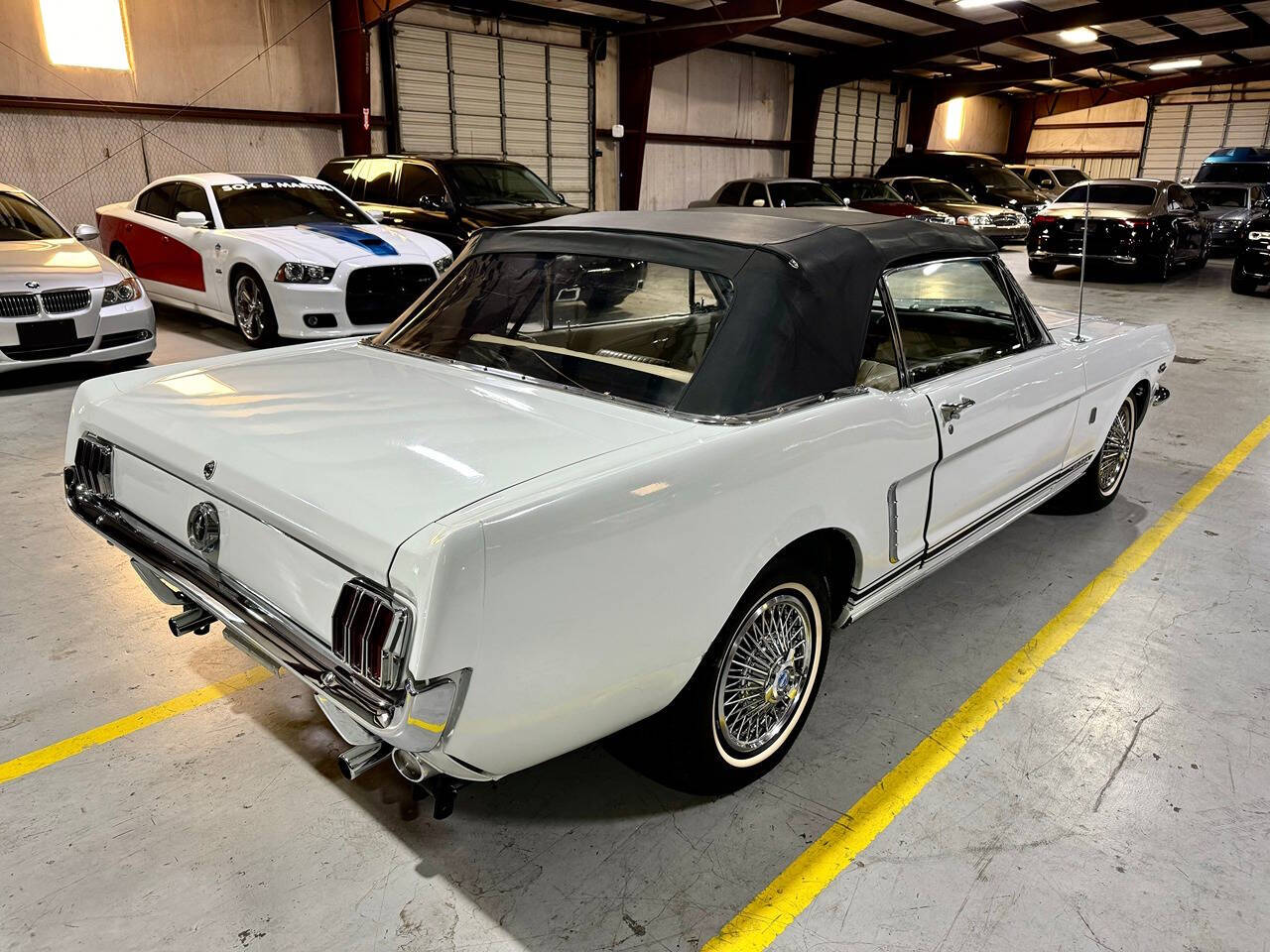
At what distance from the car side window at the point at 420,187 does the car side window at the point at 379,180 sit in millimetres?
160

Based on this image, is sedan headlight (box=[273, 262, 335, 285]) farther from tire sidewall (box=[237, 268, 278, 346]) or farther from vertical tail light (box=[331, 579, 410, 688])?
vertical tail light (box=[331, 579, 410, 688])

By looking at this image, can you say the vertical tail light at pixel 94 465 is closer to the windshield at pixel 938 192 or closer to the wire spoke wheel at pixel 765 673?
the wire spoke wheel at pixel 765 673

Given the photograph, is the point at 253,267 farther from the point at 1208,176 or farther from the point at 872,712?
the point at 1208,176

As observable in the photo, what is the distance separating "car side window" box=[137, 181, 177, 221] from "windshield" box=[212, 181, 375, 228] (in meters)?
0.74

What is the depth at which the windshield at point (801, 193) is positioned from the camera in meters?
13.5

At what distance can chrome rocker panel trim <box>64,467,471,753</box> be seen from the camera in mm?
1577

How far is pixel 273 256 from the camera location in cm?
700

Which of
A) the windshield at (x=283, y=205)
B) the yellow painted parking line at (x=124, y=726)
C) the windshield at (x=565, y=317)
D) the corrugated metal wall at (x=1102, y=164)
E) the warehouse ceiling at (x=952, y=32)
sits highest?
the warehouse ceiling at (x=952, y=32)

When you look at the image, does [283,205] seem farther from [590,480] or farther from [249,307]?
[590,480]

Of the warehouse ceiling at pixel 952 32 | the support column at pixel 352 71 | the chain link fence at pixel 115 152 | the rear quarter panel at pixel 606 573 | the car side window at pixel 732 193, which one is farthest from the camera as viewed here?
the warehouse ceiling at pixel 952 32

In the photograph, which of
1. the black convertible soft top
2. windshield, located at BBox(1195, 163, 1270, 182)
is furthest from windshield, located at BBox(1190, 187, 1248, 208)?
the black convertible soft top

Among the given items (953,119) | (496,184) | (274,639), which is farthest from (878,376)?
(953,119)

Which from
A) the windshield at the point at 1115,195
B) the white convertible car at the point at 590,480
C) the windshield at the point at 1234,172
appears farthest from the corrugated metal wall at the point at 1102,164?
the white convertible car at the point at 590,480

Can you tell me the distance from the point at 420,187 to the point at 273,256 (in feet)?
9.49
